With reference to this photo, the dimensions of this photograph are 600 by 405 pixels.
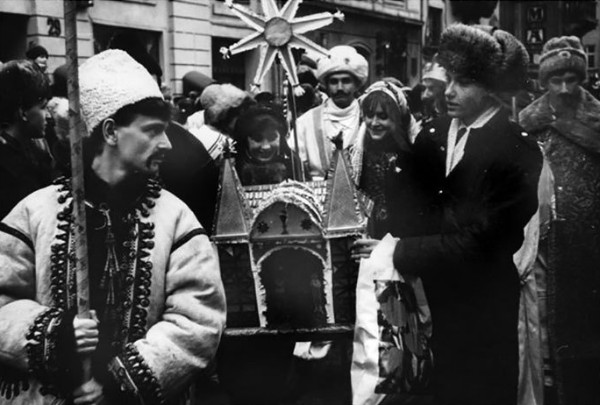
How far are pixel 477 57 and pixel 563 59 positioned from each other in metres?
2.12

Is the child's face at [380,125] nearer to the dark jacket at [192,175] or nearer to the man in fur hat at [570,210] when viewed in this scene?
the dark jacket at [192,175]

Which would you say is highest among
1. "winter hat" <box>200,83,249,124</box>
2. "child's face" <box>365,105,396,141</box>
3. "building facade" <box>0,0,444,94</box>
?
"building facade" <box>0,0,444,94</box>

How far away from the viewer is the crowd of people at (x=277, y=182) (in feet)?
8.90

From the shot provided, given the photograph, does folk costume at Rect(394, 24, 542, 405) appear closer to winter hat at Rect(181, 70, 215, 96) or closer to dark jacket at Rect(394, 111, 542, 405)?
dark jacket at Rect(394, 111, 542, 405)

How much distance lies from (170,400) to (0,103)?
87.8 inches

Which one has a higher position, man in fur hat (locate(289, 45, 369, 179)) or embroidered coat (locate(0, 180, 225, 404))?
man in fur hat (locate(289, 45, 369, 179))

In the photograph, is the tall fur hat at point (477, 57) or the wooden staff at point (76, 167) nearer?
the wooden staff at point (76, 167)

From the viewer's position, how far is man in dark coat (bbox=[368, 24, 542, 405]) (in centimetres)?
350

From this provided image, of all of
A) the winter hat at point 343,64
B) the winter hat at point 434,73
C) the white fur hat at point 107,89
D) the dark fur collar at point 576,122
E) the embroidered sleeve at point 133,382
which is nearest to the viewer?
the embroidered sleeve at point 133,382

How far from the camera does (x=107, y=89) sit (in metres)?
2.74

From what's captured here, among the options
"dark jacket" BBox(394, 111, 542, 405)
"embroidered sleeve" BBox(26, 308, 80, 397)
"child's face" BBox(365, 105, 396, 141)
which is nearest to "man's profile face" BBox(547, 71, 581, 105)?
"child's face" BBox(365, 105, 396, 141)

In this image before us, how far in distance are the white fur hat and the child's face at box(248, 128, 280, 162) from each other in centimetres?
238

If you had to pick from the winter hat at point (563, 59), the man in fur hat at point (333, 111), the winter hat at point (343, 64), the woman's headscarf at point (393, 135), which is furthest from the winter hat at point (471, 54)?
the winter hat at point (343, 64)

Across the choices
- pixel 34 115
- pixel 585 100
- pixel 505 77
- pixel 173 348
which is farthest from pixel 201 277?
pixel 585 100
